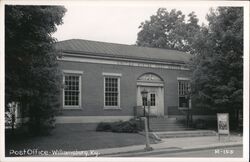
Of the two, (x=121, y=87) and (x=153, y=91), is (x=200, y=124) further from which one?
(x=121, y=87)

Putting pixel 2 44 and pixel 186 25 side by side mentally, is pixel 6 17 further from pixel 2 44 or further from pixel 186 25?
pixel 186 25

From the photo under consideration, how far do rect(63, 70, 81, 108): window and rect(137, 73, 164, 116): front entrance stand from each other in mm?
4328

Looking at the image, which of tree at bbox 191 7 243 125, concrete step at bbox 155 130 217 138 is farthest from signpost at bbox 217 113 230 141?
tree at bbox 191 7 243 125

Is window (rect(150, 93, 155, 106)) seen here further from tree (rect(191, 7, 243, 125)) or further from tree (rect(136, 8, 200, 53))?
tree (rect(136, 8, 200, 53))

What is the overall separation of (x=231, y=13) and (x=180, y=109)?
7.50 meters

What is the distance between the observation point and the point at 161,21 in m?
46.9

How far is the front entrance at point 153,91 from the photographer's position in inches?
1081

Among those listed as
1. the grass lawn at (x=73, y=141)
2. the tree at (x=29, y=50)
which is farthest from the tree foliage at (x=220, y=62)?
the tree at (x=29, y=50)

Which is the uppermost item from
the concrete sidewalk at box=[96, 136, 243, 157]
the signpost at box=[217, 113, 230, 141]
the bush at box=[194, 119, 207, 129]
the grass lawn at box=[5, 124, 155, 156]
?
the signpost at box=[217, 113, 230, 141]

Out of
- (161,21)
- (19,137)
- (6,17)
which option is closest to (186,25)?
(161,21)

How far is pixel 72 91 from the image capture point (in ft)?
81.0

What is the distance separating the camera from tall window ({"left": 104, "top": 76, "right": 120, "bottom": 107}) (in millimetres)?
26047

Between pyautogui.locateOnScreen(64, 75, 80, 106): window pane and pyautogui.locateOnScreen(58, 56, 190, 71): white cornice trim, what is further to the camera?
pyautogui.locateOnScreen(58, 56, 190, 71): white cornice trim

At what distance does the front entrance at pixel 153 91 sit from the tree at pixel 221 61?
2523 millimetres
